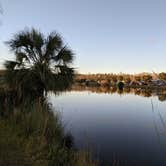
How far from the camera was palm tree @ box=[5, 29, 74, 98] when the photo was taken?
25.8 ft

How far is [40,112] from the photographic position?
211 inches

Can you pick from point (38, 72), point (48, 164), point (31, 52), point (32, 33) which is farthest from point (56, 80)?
point (48, 164)

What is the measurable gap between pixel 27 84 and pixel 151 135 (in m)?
5.18

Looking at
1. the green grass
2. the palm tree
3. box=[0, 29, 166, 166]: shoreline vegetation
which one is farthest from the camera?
the palm tree

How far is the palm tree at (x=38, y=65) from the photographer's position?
788 cm

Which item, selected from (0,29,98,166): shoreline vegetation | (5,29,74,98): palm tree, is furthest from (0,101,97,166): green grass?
(5,29,74,98): palm tree

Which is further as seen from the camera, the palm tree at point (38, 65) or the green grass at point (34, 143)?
the palm tree at point (38, 65)

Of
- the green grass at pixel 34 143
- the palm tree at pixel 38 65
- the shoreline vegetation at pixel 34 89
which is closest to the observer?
the green grass at pixel 34 143

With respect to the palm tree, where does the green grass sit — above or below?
below

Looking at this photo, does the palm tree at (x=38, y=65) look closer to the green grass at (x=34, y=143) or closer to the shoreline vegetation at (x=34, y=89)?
the shoreline vegetation at (x=34, y=89)

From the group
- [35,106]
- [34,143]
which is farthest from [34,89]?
[34,143]

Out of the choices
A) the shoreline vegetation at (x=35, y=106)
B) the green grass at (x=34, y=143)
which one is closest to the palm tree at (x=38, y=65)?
the shoreline vegetation at (x=35, y=106)

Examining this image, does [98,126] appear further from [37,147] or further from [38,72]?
[37,147]

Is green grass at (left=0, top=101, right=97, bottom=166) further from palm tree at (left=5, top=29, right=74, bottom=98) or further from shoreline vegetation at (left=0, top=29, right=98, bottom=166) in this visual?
palm tree at (left=5, top=29, right=74, bottom=98)
